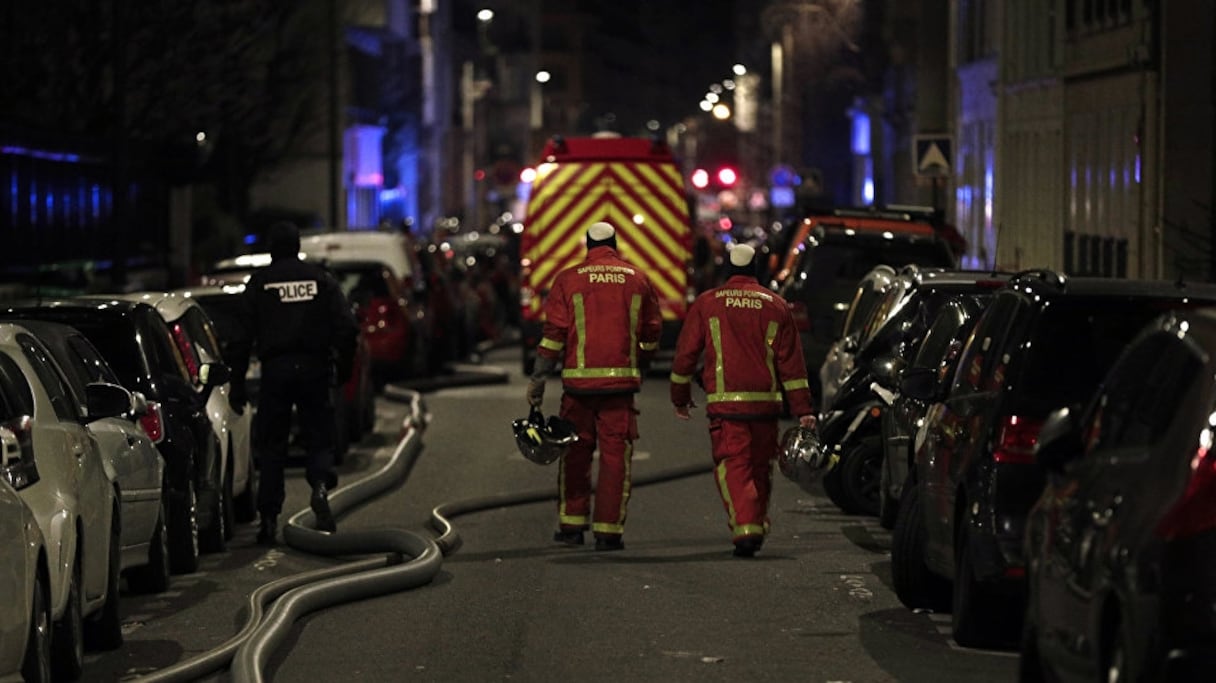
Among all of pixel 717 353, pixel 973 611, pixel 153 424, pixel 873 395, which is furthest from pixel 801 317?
pixel 973 611

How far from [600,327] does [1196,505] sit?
7739 mm

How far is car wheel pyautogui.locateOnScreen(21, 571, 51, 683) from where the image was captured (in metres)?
8.78

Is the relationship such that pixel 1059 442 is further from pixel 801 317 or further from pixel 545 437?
pixel 801 317

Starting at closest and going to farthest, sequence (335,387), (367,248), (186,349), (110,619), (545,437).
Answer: (110,619) < (545,437) < (186,349) < (335,387) < (367,248)

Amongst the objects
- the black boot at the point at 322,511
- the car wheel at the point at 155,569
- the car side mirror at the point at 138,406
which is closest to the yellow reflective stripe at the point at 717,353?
the black boot at the point at 322,511

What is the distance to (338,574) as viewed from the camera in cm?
1270

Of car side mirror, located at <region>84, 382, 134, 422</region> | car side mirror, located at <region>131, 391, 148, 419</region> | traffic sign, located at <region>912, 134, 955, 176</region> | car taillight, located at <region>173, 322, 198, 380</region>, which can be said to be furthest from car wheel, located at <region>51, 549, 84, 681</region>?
traffic sign, located at <region>912, 134, 955, 176</region>

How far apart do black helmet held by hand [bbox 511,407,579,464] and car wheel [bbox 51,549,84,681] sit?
171 inches

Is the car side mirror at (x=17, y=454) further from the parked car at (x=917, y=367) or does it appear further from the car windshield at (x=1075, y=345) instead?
the parked car at (x=917, y=367)

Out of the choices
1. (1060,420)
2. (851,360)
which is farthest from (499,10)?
(1060,420)

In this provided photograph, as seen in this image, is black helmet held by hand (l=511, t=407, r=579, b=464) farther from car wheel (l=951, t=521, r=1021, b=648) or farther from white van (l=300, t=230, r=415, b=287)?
white van (l=300, t=230, r=415, b=287)

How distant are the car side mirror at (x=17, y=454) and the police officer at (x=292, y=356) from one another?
18.5 ft

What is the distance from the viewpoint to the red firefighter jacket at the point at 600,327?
46.6ft

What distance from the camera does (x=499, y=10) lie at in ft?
511
